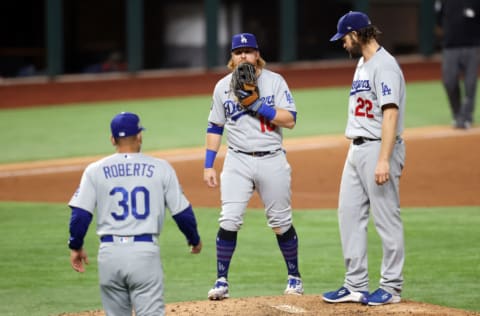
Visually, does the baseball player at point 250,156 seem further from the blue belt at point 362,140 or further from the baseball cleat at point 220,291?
the blue belt at point 362,140

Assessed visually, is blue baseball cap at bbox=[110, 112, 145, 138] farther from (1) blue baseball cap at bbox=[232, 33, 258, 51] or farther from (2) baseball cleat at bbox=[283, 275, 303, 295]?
(2) baseball cleat at bbox=[283, 275, 303, 295]

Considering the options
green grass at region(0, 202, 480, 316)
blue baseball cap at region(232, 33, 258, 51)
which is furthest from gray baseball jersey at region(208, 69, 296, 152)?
green grass at region(0, 202, 480, 316)

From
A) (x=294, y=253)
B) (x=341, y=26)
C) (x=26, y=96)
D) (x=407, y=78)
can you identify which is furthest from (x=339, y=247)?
(x=407, y=78)

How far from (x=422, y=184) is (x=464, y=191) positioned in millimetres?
628

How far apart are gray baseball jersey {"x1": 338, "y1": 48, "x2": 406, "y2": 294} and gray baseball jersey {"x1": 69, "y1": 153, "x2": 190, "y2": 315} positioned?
5.79ft

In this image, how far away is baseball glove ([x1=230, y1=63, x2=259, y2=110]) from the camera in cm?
711

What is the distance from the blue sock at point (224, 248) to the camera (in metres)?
7.31

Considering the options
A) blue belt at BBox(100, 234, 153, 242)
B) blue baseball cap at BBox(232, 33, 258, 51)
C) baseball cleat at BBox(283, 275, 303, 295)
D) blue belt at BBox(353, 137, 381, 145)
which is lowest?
baseball cleat at BBox(283, 275, 303, 295)

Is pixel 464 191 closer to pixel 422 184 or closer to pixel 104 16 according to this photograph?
pixel 422 184

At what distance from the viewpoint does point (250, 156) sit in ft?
23.8

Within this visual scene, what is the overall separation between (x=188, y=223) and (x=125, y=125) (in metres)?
0.62

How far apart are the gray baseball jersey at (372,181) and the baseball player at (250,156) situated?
1.62 ft

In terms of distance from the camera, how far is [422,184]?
41.2ft

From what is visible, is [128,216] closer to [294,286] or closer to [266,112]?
[266,112]
